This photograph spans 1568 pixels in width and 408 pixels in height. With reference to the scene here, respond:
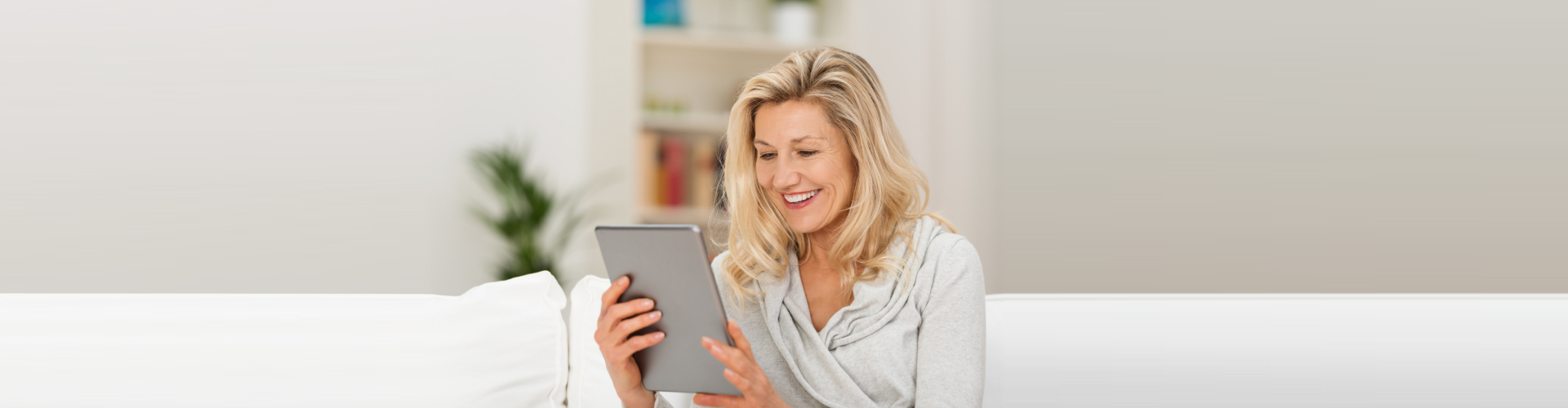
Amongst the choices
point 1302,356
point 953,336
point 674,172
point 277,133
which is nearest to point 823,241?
point 953,336

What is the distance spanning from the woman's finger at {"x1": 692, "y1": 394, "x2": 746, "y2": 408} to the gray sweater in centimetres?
10

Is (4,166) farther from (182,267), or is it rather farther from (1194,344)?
(1194,344)

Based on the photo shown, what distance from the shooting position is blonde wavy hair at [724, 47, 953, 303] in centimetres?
127

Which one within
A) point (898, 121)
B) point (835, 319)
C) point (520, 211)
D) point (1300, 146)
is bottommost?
point (835, 319)

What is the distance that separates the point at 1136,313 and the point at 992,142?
151 cm

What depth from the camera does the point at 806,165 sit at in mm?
1272

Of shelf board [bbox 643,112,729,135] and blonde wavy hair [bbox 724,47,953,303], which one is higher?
shelf board [bbox 643,112,729,135]

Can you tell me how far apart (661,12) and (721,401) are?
2.53 meters

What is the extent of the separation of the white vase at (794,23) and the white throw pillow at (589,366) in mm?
2299

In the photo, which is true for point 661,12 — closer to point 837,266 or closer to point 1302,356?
point 837,266

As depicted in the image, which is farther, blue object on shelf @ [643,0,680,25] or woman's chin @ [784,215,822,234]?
blue object on shelf @ [643,0,680,25]

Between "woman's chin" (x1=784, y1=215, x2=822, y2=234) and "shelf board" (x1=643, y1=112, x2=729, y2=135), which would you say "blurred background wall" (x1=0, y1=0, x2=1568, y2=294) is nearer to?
"shelf board" (x1=643, y1=112, x2=729, y2=135)

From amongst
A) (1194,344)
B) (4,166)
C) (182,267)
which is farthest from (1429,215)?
(4,166)

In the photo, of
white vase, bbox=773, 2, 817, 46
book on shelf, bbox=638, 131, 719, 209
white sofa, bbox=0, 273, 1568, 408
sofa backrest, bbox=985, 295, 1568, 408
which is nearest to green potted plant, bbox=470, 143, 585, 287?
book on shelf, bbox=638, 131, 719, 209
